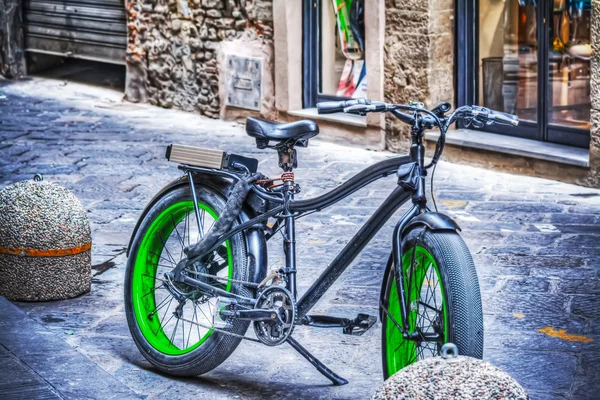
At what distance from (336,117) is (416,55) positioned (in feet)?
3.84

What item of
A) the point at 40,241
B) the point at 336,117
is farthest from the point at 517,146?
the point at 40,241

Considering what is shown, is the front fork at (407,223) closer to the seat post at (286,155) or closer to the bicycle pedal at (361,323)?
the bicycle pedal at (361,323)

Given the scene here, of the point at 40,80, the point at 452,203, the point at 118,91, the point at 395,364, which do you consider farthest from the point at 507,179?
the point at 40,80

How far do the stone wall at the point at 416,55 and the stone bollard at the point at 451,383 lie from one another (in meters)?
7.08

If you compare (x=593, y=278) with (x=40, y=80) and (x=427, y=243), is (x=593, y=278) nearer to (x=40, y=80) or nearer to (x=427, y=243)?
(x=427, y=243)

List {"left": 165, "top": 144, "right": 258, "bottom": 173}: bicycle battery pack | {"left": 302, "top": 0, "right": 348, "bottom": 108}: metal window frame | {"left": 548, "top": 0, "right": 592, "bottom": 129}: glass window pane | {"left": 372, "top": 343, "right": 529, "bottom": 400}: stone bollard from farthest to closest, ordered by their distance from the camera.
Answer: {"left": 302, "top": 0, "right": 348, "bottom": 108}: metal window frame, {"left": 548, "top": 0, "right": 592, "bottom": 129}: glass window pane, {"left": 165, "top": 144, "right": 258, "bottom": 173}: bicycle battery pack, {"left": 372, "top": 343, "right": 529, "bottom": 400}: stone bollard

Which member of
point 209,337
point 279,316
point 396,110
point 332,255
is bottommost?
point 332,255

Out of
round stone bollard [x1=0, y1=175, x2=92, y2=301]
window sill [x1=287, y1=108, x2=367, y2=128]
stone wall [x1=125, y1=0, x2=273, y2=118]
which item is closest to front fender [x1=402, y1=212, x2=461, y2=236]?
round stone bollard [x1=0, y1=175, x2=92, y2=301]

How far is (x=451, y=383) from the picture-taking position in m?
2.77

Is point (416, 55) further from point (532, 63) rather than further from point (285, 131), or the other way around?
point (285, 131)

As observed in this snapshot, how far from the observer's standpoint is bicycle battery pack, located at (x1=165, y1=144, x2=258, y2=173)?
14.9ft

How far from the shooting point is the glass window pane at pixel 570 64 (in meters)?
8.98

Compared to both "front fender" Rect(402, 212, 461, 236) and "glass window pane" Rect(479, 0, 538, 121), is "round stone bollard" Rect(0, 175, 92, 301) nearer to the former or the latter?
"front fender" Rect(402, 212, 461, 236)

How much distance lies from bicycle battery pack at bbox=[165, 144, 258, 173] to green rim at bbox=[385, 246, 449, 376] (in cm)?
94
